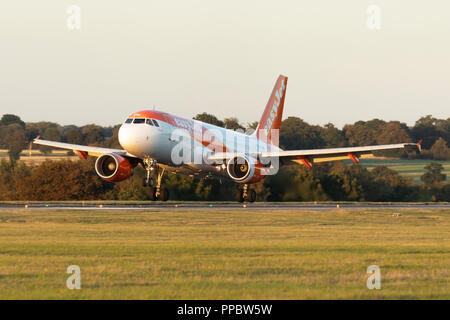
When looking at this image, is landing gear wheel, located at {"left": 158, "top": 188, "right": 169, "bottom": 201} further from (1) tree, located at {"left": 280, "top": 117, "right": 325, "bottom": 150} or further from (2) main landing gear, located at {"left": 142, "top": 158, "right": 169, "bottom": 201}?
(1) tree, located at {"left": 280, "top": 117, "right": 325, "bottom": 150}

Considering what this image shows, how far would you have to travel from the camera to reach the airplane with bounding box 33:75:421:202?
42.0 m

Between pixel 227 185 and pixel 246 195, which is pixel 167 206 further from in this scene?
pixel 227 185

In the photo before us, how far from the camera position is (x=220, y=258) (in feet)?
65.4

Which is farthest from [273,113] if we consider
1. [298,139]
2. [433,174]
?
[298,139]

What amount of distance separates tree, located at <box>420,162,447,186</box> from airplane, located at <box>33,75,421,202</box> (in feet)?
131

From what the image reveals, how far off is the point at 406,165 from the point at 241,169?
60743 mm

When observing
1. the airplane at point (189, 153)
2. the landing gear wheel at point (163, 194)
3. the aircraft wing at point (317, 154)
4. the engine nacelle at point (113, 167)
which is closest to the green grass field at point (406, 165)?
the aircraft wing at point (317, 154)

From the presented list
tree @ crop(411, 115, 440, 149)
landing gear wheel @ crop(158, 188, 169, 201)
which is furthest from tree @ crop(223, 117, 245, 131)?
landing gear wheel @ crop(158, 188, 169, 201)

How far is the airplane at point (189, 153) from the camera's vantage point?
4197 cm

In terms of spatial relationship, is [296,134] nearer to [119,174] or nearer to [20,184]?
[20,184]

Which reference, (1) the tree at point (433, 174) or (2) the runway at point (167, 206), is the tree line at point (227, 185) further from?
(2) the runway at point (167, 206)

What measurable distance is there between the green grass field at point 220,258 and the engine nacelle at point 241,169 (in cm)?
1030

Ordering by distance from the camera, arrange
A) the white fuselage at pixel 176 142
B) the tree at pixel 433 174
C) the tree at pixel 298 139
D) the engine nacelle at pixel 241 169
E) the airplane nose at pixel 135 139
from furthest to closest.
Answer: the tree at pixel 298 139 < the tree at pixel 433 174 < the engine nacelle at pixel 241 169 < the white fuselage at pixel 176 142 < the airplane nose at pixel 135 139

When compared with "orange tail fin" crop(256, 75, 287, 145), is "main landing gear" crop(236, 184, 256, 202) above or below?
below
